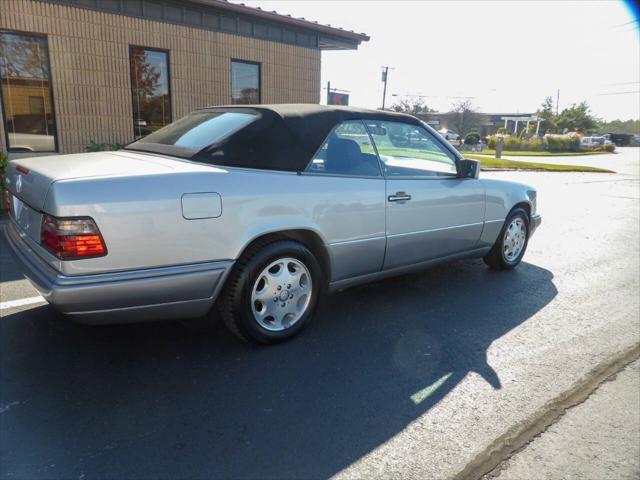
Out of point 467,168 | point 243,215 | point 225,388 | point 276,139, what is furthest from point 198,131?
point 467,168

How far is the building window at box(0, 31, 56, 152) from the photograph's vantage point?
873 cm

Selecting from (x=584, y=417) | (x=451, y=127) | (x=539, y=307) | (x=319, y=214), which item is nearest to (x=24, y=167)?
(x=319, y=214)

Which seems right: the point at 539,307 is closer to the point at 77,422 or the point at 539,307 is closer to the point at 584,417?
the point at 584,417

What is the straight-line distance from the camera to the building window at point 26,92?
344 inches

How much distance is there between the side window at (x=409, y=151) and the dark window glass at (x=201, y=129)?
3.38 ft

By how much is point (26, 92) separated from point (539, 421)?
32.6 ft

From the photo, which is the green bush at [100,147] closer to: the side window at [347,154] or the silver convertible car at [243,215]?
the silver convertible car at [243,215]

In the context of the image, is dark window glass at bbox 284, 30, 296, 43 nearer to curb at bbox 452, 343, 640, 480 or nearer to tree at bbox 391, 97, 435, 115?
curb at bbox 452, 343, 640, 480

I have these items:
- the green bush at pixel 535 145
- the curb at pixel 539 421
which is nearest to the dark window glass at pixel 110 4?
the curb at pixel 539 421

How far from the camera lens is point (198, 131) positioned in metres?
3.49

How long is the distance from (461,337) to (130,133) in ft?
29.2

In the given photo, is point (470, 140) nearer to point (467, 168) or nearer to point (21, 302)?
point (467, 168)

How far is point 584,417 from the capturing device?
8.43 feet

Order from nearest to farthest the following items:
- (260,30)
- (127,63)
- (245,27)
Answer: (127,63)
(245,27)
(260,30)
